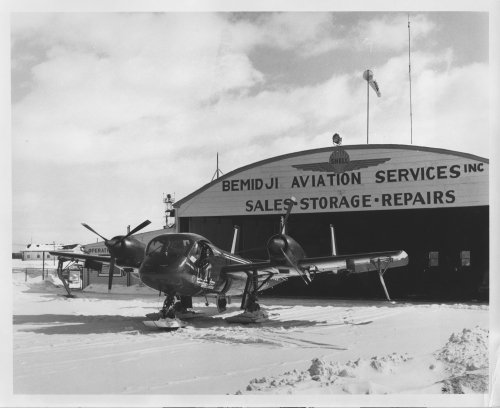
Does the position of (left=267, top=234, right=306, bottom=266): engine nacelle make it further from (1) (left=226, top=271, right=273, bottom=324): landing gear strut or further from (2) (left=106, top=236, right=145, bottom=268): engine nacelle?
(2) (left=106, top=236, right=145, bottom=268): engine nacelle

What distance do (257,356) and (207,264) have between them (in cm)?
344

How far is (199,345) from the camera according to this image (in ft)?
28.1

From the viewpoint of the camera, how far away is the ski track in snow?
7059 millimetres

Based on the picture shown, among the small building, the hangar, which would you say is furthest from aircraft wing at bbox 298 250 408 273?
the small building

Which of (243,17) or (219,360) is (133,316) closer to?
(219,360)

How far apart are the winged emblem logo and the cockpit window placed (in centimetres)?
502

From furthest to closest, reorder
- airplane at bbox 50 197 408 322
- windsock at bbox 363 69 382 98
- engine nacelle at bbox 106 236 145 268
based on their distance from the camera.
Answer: engine nacelle at bbox 106 236 145 268 → airplane at bbox 50 197 408 322 → windsock at bbox 363 69 382 98

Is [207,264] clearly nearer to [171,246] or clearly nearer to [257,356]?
[171,246]

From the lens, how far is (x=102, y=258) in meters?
12.3

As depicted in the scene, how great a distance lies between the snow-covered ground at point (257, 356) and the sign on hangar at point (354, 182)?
10.7 feet

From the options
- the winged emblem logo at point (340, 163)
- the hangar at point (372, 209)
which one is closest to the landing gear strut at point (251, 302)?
the hangar at point (372, 209)

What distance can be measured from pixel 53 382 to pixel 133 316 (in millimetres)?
5219

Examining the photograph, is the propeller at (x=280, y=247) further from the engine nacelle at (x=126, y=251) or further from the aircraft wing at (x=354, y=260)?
the engine nacelle at (x=126, y=251)

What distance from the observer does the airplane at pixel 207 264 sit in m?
10.0
